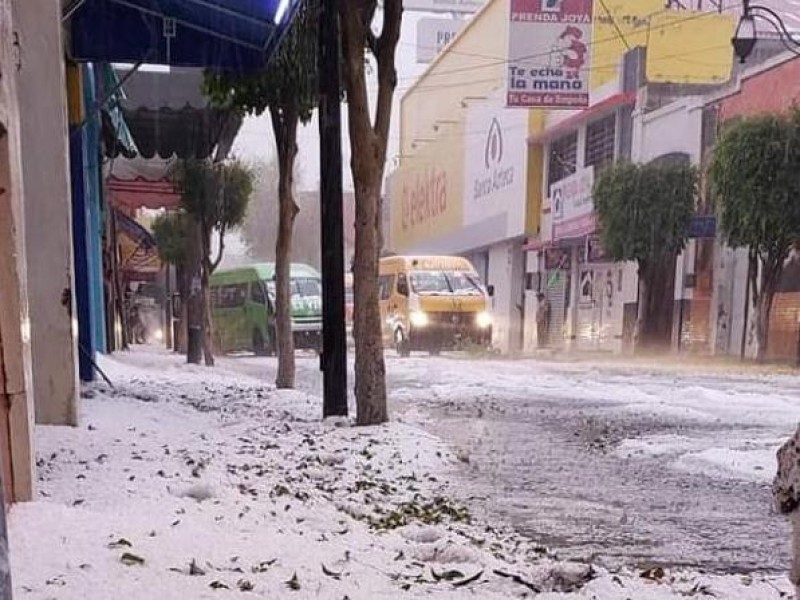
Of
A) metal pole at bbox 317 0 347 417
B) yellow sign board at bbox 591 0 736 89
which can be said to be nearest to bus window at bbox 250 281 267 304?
yellow sign board at bbox 591 0 736 89

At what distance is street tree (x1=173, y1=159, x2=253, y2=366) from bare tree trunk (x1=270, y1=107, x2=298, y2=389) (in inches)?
213

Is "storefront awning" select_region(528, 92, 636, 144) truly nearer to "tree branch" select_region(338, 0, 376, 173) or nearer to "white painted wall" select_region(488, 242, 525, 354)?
"white painted wall" select_region(488, 242, 525, 354)

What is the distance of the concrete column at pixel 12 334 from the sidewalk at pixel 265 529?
0.19 metres

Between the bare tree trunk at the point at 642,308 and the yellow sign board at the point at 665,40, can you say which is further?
the yellow sign board at the point at 665,40

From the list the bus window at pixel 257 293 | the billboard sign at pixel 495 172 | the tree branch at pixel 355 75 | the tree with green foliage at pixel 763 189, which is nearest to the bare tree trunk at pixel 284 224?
the tree branch at pixel 355 75

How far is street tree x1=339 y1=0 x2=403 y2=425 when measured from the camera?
283 inches

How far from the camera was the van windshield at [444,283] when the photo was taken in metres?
21.7

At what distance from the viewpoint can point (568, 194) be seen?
26.6 meters

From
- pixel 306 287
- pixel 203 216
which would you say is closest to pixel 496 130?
pixel 306 287

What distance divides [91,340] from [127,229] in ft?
52.5

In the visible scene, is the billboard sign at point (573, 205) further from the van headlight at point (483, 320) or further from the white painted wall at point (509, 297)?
the van headlight at point (483, 320)

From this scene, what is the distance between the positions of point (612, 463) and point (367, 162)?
124 inches

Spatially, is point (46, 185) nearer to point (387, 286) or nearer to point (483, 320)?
point (483, 320)

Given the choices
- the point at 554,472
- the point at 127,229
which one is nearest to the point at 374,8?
the point at 554,472
